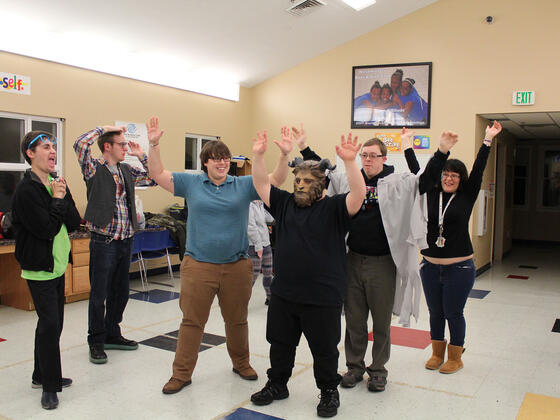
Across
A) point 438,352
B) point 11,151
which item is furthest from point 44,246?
point 11,151

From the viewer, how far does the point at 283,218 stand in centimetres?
299

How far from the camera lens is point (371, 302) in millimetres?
3314

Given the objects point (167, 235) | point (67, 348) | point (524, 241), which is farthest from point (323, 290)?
point (524, 241)

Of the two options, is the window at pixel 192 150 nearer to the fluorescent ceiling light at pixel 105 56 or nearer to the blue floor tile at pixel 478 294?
the fluorescent ceiling light at pixel 105 56

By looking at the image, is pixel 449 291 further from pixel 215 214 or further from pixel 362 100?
pixel 362 100

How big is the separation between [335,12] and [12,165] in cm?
445

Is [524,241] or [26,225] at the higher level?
[26,225]

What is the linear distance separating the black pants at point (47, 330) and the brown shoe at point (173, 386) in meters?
0.61

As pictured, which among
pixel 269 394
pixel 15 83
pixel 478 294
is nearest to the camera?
pixel 269 394

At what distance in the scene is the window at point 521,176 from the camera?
42.2 feet

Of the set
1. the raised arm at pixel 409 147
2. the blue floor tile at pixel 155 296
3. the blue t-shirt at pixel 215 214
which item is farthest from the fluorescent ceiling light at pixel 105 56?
the raised arm at pixel 409 147

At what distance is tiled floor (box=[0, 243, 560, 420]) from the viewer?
3.05 metres

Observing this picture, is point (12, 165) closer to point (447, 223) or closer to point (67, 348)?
point (67, 348)

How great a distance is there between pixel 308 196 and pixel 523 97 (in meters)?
5.29
